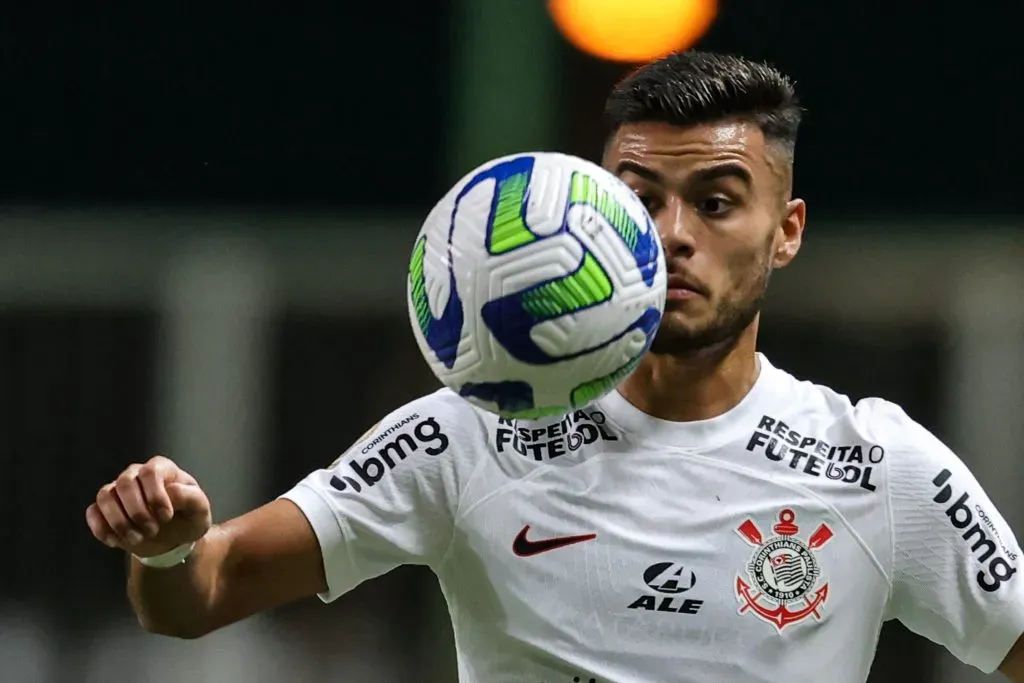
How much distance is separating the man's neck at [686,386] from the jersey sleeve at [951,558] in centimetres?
33

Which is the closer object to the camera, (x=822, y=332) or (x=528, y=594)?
(x=528, y=594)

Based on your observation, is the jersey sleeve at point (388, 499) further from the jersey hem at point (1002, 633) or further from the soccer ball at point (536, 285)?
the jersey hem at point (1002, 633)

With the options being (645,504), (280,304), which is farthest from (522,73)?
(645,504)

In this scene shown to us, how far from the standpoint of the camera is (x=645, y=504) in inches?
125

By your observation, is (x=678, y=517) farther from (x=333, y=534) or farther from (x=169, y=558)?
(x=169, y=558)

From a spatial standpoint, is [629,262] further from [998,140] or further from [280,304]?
[998,140]

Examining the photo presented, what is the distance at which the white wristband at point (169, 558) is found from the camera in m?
2.90

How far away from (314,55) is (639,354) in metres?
4.44

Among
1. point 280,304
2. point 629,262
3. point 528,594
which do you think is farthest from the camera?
point 280,304

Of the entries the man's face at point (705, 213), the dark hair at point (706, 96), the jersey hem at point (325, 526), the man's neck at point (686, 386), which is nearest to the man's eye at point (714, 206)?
the man's face at point (705, 213)

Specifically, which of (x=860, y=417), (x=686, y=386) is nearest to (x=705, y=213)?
(x=686, y=386)

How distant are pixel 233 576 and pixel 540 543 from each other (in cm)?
54

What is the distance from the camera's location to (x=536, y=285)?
8.64 feet

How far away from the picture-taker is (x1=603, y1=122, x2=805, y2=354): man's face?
10.4 feet
